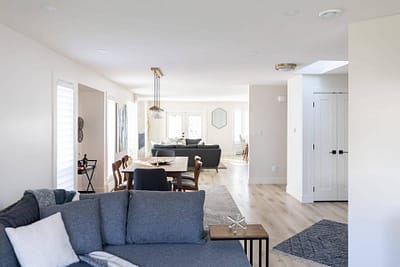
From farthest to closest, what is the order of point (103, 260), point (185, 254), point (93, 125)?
point (93, 125)
point (185, 254)
point (103, 260)

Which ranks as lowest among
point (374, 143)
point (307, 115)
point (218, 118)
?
point (374, 143)

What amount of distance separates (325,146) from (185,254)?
4.70 m

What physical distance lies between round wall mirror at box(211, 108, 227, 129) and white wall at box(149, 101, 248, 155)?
0.44 ft

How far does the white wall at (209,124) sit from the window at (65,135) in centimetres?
1050

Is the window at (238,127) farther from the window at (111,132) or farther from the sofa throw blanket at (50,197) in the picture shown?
the sofa throw blanket at (50,197)

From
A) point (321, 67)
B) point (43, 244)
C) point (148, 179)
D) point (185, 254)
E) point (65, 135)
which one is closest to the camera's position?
point (43, 244)

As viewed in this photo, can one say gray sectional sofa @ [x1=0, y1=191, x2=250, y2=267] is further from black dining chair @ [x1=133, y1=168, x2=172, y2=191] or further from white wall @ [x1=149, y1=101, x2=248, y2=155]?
white wall @ [x1=149, y1=101, x2=248, y2=155]

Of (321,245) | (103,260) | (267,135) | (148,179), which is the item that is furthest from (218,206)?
(103,260)

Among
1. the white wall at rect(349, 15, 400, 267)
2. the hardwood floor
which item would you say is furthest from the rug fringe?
the white wall at rect(349, 15, 400, 267)

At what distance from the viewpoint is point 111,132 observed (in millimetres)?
7602

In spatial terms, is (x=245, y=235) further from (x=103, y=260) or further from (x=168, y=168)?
(x=168, y=168)

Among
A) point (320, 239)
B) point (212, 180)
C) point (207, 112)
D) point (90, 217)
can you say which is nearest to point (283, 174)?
point (212, 180)

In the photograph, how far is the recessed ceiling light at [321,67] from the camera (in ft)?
18.4

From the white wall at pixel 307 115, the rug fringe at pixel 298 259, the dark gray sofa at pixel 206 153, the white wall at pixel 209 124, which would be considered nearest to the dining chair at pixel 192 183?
the rug fringe at pixel 298 259
